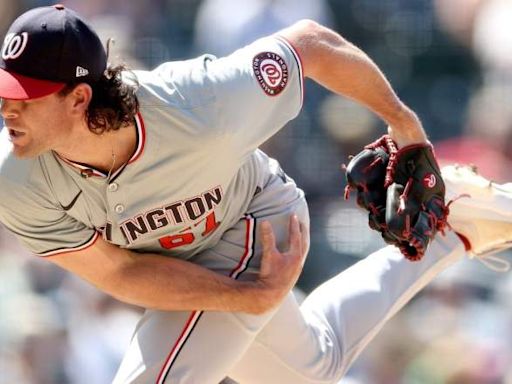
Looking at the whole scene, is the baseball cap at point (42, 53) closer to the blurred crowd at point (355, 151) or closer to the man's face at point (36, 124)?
the man's face at point (36, 124)

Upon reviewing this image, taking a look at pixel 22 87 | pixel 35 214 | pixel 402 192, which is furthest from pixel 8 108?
pixel 402 192

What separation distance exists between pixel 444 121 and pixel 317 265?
69 cm

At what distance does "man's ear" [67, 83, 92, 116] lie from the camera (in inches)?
97.2

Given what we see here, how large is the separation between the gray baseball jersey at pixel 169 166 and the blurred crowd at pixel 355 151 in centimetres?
148

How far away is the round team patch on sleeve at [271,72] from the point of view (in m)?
2.61

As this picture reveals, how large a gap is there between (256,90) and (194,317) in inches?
20.9

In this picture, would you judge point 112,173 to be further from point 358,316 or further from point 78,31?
point 358,316

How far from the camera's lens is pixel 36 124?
2.42 meters

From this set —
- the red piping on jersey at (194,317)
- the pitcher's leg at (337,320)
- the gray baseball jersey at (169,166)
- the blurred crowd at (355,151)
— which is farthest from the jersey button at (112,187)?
the blurred crowd at (355,151)

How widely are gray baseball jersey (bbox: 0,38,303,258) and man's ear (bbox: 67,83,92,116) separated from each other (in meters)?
0.11

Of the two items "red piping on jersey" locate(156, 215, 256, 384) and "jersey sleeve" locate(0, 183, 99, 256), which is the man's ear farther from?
"red piping on jersey" locate(156, 215, 256, 384)

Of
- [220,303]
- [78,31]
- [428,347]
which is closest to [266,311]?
[220,303]

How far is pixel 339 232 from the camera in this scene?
4246mm

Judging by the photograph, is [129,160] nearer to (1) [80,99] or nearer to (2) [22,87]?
(1) [80,99]
